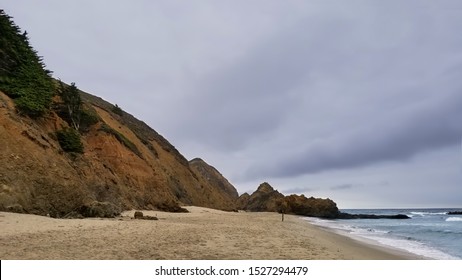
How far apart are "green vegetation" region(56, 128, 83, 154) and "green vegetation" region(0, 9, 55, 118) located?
6.32ft

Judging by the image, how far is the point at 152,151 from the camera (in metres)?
44.7

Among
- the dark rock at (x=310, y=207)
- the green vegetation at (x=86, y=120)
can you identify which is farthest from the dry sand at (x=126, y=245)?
the dark rock at (x=310, y=207)

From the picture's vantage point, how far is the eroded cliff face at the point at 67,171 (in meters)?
17.4

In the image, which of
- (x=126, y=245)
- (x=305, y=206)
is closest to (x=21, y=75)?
(x=126, y=245)

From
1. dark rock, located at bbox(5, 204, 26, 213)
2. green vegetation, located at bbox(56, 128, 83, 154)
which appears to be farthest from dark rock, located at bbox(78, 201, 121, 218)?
green vegetation, located at bbox(56, 128, 83, 154)

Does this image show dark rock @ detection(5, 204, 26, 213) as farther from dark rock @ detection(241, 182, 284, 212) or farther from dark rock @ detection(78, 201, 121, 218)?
dark rock @ detection(241, 182, 284, 212)

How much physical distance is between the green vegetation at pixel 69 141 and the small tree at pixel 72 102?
4154mm

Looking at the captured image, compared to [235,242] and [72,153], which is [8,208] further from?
[235,242]

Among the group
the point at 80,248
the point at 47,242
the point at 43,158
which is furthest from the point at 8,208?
the point at 80,248

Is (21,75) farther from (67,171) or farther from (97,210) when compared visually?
(97,210)

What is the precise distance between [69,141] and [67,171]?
394 centimetres

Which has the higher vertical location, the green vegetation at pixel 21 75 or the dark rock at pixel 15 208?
the green vegetation at pixel 21 75

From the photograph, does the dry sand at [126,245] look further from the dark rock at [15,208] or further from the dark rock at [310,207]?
the dark rock at [310,207]
